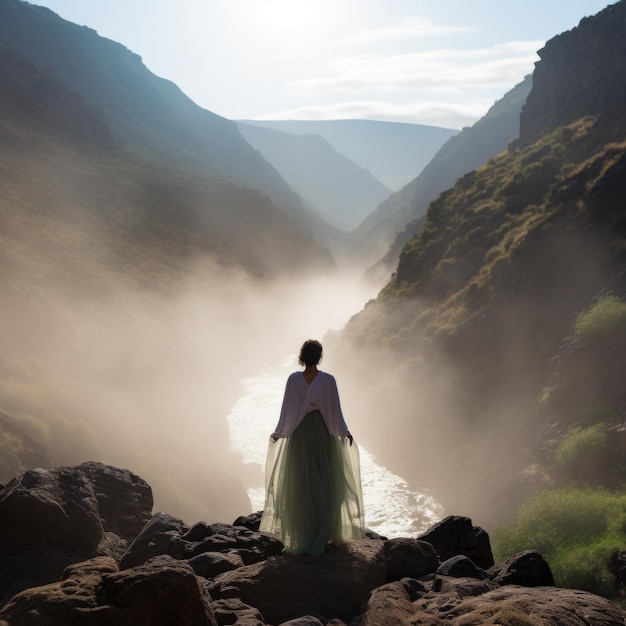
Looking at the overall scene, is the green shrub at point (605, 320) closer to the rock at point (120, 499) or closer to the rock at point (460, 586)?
the rock at point (120, 499)

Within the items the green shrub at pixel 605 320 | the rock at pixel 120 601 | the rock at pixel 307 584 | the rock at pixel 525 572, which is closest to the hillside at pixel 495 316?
the green shrub at pixel 605 320

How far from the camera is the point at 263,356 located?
8731 centimetres

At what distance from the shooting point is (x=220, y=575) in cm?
938

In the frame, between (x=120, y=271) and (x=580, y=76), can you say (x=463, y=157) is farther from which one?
(x=120, y=271)

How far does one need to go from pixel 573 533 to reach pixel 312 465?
15283 mm

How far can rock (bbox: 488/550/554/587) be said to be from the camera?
1000cm

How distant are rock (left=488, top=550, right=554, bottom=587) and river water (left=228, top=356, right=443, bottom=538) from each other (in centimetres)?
2280

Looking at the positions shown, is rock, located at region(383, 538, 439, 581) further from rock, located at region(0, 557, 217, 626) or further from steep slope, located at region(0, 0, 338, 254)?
steep slope, located at region(0, 0, 338, 254)

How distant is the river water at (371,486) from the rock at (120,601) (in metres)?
26.7

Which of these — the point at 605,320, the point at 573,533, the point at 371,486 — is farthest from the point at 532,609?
the point at 371,486

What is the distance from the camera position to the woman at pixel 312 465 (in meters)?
9.56

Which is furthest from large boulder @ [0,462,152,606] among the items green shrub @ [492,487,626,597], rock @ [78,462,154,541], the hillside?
the hillside

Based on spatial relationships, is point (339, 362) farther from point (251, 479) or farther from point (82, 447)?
point (82, 447)

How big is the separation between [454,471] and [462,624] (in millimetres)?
29298
